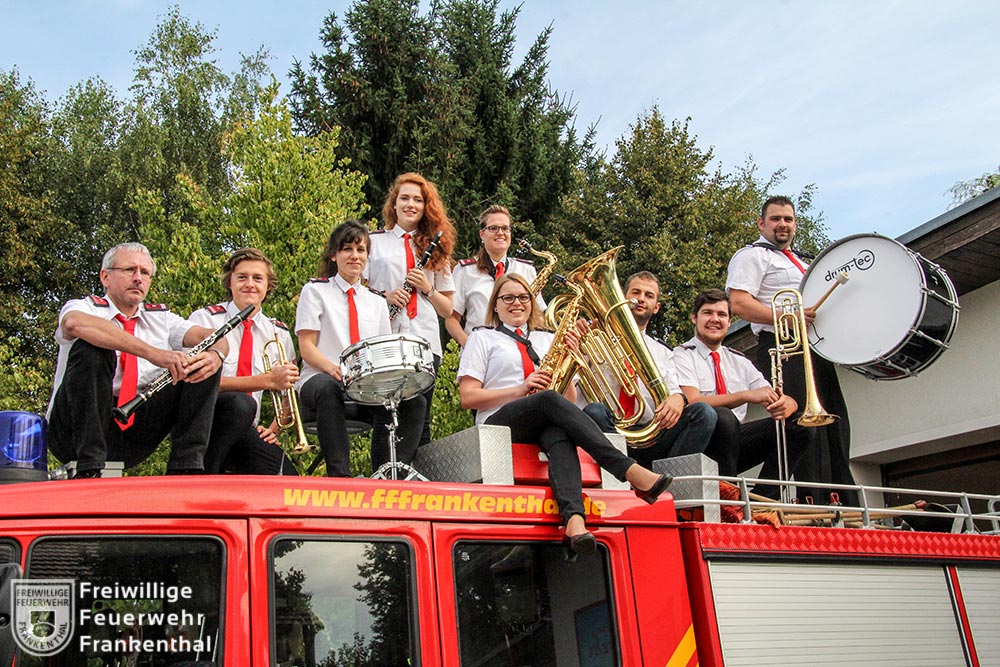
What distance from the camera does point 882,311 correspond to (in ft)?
21.7

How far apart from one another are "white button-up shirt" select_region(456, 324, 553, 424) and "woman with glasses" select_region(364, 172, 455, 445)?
869 mm

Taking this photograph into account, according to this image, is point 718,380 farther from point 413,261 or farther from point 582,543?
point 582,543

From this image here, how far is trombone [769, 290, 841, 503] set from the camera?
6.30m

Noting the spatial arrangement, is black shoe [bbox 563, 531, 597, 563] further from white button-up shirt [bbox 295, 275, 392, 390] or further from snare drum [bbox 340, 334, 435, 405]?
white button-up shirt [bbox 295, 275, 392, 390]

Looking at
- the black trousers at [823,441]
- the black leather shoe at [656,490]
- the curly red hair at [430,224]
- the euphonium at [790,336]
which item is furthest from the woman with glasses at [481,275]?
the black leather shoe at [656,490]

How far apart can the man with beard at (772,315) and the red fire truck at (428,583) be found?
1.41 meters

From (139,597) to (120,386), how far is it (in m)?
1.99

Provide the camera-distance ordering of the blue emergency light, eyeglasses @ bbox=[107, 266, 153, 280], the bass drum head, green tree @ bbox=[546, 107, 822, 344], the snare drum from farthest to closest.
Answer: green tree @ bbox=[546, 107, 822, 344] → the bass drum head → eyeglasses @ bbox=[107, 266, 153, 280] → the snare drum → the blue emergency light

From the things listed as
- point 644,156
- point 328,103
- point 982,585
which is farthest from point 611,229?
point 982,585

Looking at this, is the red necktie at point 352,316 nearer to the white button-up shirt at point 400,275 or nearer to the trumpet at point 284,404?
the trumpet at point 284,404

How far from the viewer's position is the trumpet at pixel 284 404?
5.79 meters


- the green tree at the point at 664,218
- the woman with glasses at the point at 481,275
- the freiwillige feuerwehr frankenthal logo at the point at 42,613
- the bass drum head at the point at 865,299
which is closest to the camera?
the freiwillige feuerwehr frankenthal logo at the point at 42,613

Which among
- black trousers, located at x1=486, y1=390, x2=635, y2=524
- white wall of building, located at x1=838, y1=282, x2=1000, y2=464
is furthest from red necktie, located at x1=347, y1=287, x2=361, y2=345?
white wall of building, located at x1=838, y1=282, x2=1000, y2=464

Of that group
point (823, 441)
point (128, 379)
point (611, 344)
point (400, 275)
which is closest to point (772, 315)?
point (823, 441)
